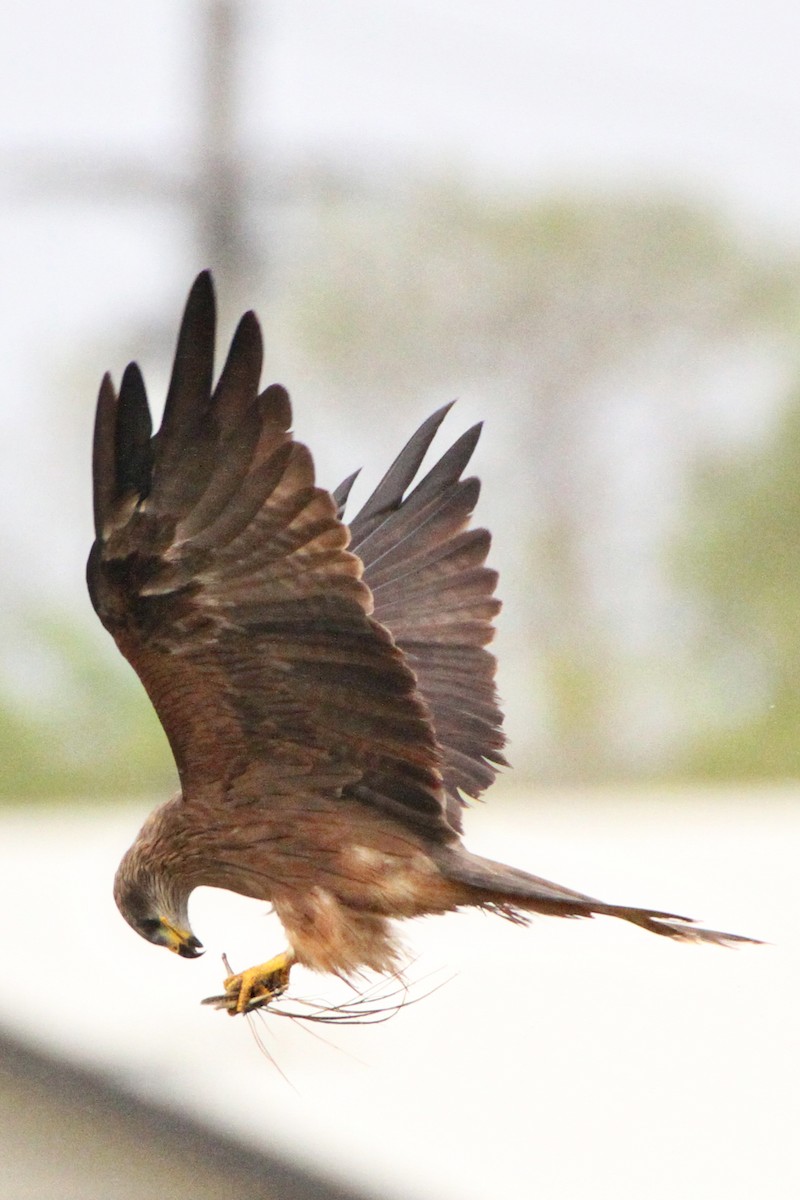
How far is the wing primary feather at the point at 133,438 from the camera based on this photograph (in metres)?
0.80

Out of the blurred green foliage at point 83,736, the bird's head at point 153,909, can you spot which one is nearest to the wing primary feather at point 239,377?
the bird's head at point 153,909

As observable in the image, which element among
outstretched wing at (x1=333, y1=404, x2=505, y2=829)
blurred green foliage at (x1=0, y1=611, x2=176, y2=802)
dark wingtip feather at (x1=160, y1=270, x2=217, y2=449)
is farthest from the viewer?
blurred green foliage at (x1=0, y1=611, x2=176, y2=802)

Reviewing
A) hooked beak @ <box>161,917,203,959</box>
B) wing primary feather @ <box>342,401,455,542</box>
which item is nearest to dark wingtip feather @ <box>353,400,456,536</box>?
wing primary feather @ <box>342,401,455,542</box>

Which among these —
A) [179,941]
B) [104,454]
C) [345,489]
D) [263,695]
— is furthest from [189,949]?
[345,489]

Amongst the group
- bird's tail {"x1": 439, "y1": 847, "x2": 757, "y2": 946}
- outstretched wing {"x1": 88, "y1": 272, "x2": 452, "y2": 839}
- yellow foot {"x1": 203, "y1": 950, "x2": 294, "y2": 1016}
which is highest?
outstretched wing {"x1": 88, "y1": 272, "x2": 452, "y2": 839}

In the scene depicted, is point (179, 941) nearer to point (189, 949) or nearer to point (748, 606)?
point (189, 949)

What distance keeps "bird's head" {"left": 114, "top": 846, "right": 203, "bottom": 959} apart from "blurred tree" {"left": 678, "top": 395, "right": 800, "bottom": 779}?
124 centimetres

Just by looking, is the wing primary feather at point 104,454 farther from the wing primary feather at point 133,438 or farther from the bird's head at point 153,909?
the bird's head at point 153,909

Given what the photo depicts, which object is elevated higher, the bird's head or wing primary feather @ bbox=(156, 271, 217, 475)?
wing primary feather @ bbox=(156, 271, 217, 475)

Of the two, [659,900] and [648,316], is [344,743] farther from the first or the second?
[648,316]

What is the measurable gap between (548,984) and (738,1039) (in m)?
0.31

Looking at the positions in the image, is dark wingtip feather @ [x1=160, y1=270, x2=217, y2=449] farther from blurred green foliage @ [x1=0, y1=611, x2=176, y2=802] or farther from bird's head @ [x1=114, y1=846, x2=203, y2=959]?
blurred green foliage @ [x1=0, y1=611, x2=176, y2=802]

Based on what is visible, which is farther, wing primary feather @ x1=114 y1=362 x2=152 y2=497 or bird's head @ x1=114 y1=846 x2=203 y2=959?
bird's head @ x1=114 y1=846 x2=203 y2=959

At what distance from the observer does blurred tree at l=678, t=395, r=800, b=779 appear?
2070 millimetres
